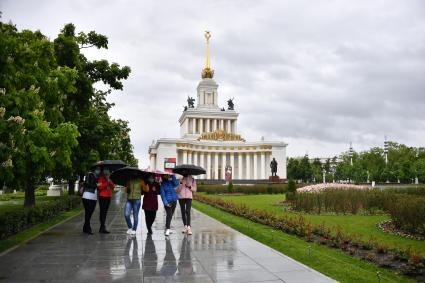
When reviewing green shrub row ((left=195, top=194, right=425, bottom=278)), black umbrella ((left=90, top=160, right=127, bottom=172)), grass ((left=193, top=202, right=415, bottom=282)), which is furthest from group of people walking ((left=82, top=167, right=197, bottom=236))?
green shrub row ((left=195, top=194, right=425, bottom=278))

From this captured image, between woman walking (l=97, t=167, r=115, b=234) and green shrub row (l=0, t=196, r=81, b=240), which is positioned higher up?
woman walking (l=97, t=167, r=115, b=234)

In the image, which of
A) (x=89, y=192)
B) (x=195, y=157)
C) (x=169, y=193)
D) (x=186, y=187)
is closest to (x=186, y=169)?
(x=186, y=187)

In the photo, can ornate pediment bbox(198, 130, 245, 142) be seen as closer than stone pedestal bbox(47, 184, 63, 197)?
No

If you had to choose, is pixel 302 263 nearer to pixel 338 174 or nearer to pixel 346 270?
pixel 346 270

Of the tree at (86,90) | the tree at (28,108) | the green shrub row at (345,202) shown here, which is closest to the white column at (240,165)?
the tree at (86,90)

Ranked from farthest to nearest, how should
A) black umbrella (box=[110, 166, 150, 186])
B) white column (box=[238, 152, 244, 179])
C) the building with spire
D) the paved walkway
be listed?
white column (box=[238, 152, 244, 179]) → the building with spire → black umbrella (box=[110, 166, 150, 186]) → the paved walkway

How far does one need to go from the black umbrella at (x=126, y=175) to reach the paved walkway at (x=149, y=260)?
1793mm

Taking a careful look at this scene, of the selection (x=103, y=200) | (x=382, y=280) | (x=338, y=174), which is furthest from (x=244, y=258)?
(x=338, y=174)

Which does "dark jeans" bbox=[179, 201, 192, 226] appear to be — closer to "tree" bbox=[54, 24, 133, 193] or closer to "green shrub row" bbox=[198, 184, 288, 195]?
"tree" bbox=[54, 24, 133, 193]

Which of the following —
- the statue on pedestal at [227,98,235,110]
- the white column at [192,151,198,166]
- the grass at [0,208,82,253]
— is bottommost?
the grass at [0,208,82,253]

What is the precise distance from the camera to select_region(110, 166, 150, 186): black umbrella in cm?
1385

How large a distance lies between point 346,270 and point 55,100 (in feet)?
36.7

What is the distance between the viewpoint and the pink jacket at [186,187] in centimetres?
1433

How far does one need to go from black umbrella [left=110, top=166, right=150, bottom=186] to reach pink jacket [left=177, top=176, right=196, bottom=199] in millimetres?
1164
